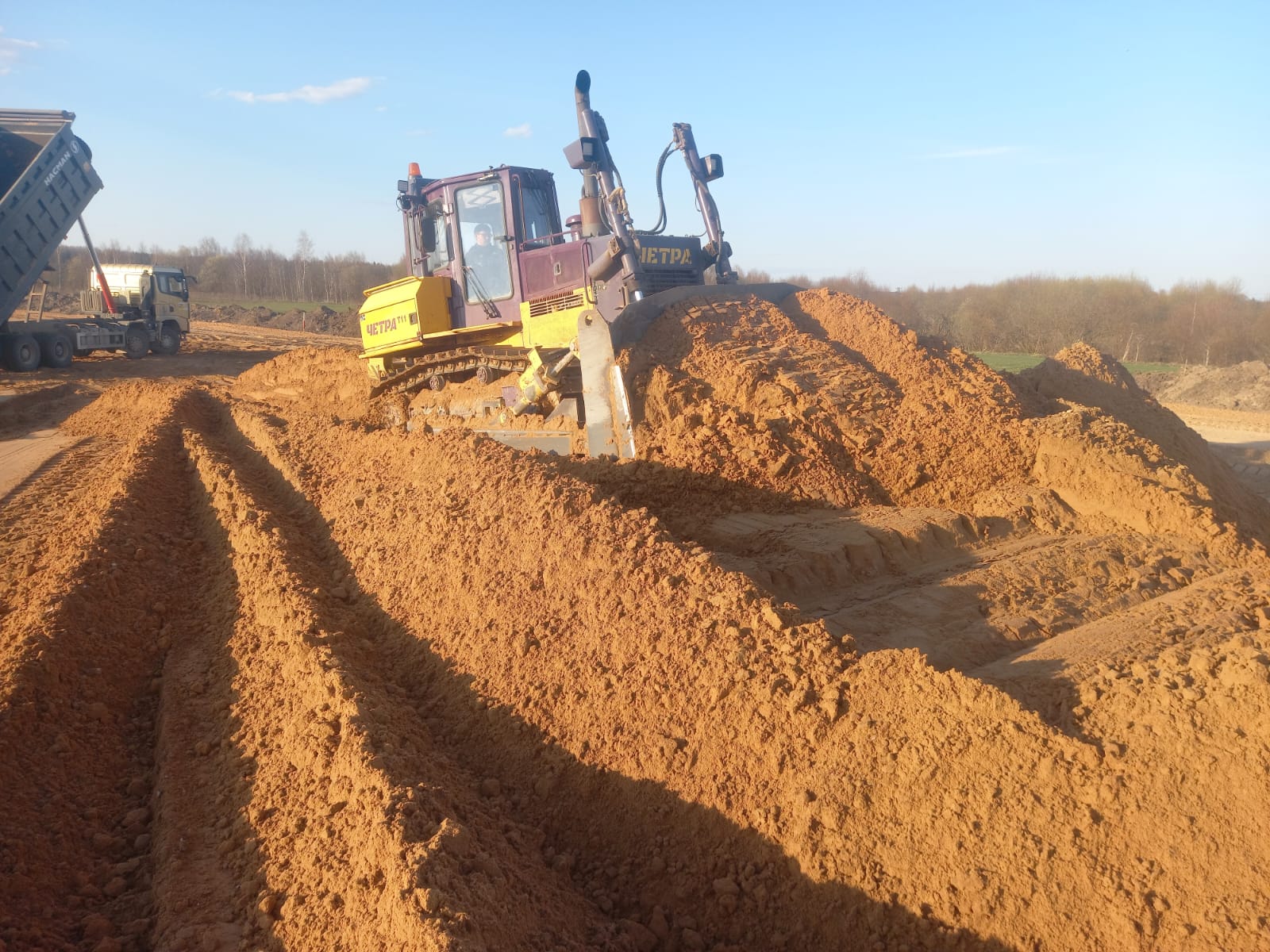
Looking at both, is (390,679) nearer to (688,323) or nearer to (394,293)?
(688,323)

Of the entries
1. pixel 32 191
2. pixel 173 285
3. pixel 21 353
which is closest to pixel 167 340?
pixel 173 285

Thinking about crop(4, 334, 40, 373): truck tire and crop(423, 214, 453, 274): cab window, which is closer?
crop(423, 214, 453, 274): cab window

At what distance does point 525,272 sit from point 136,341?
18.9 meters

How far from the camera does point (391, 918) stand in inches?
103

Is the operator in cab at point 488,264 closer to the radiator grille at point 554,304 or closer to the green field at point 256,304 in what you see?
the radiator grille at point 554,304

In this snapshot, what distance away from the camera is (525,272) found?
378 inches

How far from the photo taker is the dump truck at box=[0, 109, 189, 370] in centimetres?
1712

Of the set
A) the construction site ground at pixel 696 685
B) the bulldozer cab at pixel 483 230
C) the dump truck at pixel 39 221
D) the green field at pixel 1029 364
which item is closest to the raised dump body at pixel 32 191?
the dump truck at pixel 39 221

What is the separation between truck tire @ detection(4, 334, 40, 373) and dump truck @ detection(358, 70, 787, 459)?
1357 centimetres

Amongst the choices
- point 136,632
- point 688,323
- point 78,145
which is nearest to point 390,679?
point 136,632

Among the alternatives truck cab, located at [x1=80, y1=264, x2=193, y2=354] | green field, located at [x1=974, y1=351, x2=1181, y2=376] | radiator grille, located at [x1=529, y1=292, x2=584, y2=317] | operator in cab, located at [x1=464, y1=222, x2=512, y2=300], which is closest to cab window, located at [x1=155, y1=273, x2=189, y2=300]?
truck cab, located at [x1=80, y1=264, x2=193, y2=354]

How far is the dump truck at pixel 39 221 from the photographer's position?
17125mm

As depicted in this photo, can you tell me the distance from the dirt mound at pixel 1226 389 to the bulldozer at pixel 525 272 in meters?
17.8

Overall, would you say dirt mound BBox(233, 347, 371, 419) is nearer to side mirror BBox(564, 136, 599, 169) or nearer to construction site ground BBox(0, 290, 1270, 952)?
side mirror BBox(564, 136, 599, 169)
